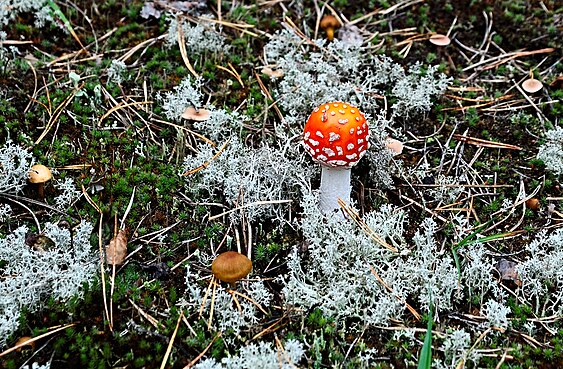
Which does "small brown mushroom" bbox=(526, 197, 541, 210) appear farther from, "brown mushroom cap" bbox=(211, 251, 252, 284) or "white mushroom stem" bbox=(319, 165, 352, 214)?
"brown mushroom cap" bbox=(211, 251, 252, 284)

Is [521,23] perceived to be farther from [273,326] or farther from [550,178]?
[273,326]

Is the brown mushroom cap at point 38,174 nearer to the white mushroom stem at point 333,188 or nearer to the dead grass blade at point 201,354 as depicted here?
the dead grass blade at point 201,354

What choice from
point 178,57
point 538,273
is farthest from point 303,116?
point 538,273


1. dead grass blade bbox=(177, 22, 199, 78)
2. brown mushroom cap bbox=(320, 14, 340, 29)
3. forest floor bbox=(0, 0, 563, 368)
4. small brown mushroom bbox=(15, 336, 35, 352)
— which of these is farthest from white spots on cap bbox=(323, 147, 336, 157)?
brown mushroom cap bbox=(320, 14, 340, 29)

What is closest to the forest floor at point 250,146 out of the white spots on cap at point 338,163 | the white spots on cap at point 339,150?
the white spots on cap at point 338,163

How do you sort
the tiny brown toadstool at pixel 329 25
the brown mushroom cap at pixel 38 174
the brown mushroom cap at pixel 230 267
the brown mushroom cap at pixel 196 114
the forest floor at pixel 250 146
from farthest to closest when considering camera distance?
the tiny brown toadstool at pixel 329 25 → the brown mushroom cap at pixel 196 114 → the brown mushroom cap at pixel 38 174 → the brown mushroom cap at pixel 230 267 → the forest floor at pixel 250 146

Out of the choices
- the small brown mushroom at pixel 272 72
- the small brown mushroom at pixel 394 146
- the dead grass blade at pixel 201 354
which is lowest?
the dead grass blade at pixel 201 354

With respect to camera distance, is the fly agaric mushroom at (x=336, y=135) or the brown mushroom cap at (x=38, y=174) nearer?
the fly agaric mushroom at (x=336, y=135)
